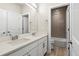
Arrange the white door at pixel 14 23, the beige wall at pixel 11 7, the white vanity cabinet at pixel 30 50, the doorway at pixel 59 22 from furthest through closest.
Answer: the doorway at pixel 59 22
the white door at pixel 14 23
the beige wall at pixel 11 7
the white vanity cabinet at pixel 30 50

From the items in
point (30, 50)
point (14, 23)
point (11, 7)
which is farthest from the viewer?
point (14, 23)

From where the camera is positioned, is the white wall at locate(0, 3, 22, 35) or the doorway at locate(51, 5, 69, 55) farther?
the doorway at locate(51, 5, 69, 55)

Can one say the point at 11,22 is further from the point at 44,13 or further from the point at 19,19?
the point at 44,13

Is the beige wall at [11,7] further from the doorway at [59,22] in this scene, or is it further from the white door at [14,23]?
the doorway at [59,22]

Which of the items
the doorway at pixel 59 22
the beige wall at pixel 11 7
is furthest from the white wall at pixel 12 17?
the doorway at pixel 59 22

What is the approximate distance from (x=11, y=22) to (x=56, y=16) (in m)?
4.00

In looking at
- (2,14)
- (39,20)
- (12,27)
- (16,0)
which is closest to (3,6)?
(2,14)

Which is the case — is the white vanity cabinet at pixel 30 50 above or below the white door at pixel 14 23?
below

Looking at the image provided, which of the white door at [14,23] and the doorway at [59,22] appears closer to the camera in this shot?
the white door at [14,23]

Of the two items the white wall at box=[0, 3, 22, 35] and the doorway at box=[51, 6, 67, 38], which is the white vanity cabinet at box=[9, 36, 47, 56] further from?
the doorway at box=[51, 6, 67, 38]

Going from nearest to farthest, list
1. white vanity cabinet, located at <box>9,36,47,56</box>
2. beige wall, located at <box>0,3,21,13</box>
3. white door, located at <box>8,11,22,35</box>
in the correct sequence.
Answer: white vanity cabinet, located at <box>9,36,47,56</box> < beige wall, located at <box>0,3,21,13</box> < white door, located at <box>8,11,22,35</box>

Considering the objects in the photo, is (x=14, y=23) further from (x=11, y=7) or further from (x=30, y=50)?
(x=30, y=50)

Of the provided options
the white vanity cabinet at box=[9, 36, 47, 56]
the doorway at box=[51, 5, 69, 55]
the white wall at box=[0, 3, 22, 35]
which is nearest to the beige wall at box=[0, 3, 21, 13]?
the white wall at box=[0, 3, 22, 35]

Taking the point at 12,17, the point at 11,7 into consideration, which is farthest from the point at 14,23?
the point at 11,7
